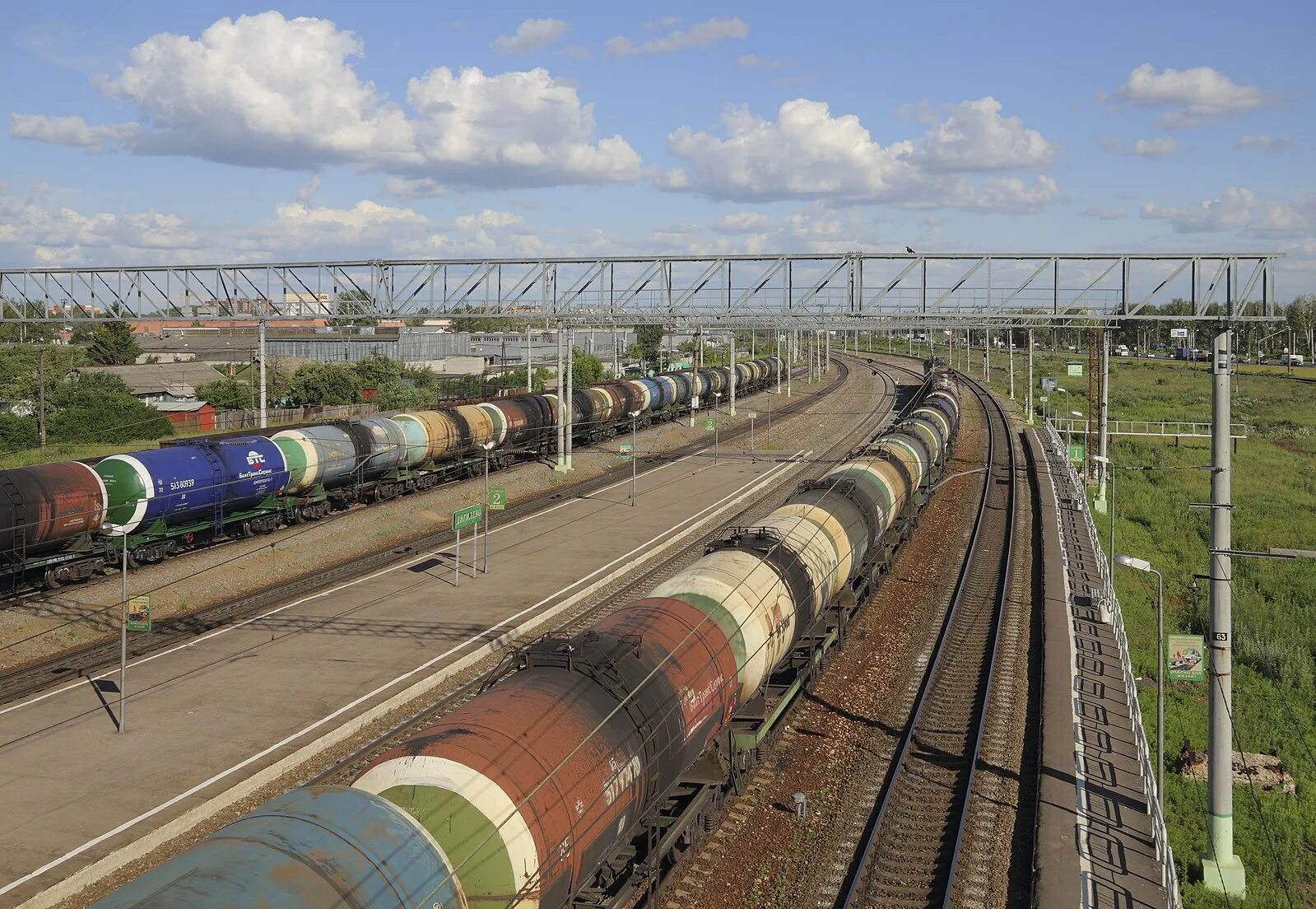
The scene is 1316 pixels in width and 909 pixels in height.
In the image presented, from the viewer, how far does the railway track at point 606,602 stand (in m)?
19.2

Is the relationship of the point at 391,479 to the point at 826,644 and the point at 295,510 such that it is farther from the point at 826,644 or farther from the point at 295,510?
the point at 826,644

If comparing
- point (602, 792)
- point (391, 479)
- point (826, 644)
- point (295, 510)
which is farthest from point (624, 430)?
point (602, 792)

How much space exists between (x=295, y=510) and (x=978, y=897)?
3035 cm

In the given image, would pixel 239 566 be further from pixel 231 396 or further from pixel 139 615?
pixel 231 396

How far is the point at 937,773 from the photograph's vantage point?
19.4 meters

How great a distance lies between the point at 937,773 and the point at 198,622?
19545 millimetres

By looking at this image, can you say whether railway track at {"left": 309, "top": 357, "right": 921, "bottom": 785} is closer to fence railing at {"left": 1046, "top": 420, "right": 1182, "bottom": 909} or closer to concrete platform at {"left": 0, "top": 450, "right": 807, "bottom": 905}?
concrete platform at {"left": 0, "top": 450, "right": 807, "bottom": 905}

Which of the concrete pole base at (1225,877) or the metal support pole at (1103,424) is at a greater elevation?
the metal support pole at (1103,424)

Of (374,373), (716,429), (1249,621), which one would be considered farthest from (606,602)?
(374,373)

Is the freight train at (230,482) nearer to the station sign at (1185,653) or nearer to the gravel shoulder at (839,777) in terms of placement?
the gravel shoulder at (839,777)

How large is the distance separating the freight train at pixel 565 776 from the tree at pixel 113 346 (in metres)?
91.6

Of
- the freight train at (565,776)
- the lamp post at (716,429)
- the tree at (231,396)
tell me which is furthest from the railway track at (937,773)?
the tree at (231,396)

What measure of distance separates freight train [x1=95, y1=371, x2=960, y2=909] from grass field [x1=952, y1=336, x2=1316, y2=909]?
7301 mm

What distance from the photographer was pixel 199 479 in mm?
33938
